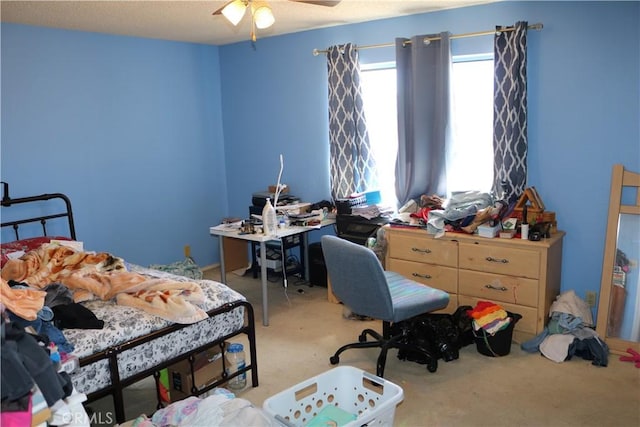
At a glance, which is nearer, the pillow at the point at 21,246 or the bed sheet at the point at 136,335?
the bed sheet at the point at 136,335

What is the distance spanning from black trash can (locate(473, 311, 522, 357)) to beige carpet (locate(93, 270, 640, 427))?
0.14 ft

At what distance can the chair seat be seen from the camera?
119 inches

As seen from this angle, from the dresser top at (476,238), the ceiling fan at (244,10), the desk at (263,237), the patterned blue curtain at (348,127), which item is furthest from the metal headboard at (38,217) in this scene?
the dresser top at (476,238)

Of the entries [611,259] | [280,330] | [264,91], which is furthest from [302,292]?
[611,259]

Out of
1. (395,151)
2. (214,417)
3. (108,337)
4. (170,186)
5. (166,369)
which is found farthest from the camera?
(170,186)

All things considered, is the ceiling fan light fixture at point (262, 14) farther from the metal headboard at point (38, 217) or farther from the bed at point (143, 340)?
the metal headboard at point (38, 217)

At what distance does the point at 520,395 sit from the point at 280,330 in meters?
1.68

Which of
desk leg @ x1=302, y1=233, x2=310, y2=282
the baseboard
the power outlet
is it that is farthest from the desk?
the power outlet

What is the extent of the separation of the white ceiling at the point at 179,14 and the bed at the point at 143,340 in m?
1.63

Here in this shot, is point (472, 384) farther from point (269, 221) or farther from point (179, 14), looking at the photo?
point (179, 14)

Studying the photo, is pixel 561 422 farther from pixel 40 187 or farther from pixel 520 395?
pixel 40 187

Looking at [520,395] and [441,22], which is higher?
[441,22]

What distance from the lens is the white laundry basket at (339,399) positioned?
2.19 metres

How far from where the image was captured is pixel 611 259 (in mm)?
3412
